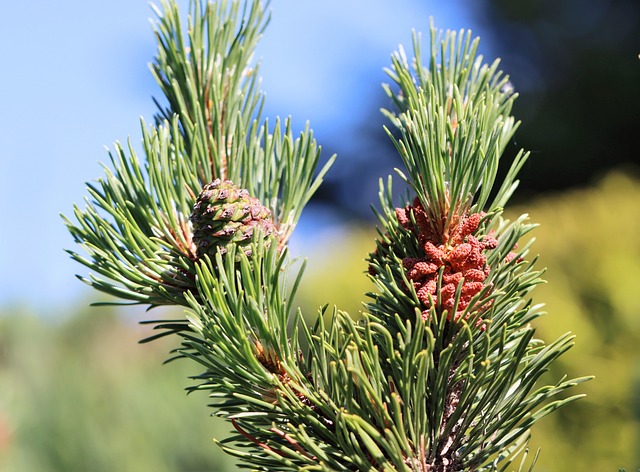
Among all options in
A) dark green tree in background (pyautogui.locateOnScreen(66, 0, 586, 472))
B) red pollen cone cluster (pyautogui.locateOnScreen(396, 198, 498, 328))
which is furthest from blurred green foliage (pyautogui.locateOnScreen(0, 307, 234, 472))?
red pollen cone cluster (pyautogui.locateOnScreen(396, 198, 498, 328))

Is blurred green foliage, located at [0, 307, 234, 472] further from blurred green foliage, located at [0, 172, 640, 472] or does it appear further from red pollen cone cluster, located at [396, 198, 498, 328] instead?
red pollen cone cluster, located at [396, 198, 498, 328]

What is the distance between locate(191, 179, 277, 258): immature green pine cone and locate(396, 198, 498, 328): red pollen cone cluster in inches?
5.8

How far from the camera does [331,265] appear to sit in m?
5.01

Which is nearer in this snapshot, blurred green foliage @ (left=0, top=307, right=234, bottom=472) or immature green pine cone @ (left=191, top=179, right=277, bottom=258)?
immature green pine cone @ (left=191, top=179, right=277, bottom=258)

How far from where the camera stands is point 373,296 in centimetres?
70

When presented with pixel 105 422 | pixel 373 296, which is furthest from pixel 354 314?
pixel 373 296

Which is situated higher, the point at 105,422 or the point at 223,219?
the point at 223,219

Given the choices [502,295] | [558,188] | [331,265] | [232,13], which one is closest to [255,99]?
[232,13]

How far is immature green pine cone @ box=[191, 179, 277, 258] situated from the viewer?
0.68 metres

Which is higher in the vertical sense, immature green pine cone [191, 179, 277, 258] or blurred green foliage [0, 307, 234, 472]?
immature green pine cone [191, 179, 277, 258]

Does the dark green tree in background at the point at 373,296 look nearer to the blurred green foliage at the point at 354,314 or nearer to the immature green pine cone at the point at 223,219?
the immature green pine cone at the point at 223,219

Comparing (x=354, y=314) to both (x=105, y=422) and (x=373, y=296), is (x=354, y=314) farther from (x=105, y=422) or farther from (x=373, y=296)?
(x=373, y=296)

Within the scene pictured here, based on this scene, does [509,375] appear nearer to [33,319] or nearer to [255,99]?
[255,99]

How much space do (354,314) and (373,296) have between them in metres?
3.40
